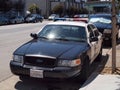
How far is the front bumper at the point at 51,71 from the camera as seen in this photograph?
8.18m

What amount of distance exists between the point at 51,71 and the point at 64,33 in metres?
2.31

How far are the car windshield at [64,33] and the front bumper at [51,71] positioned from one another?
1.63 m

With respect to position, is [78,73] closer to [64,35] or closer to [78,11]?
[64,35]

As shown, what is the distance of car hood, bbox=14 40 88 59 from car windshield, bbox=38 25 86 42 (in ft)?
1.46

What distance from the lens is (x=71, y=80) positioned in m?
9.46

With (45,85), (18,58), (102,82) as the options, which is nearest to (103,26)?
(102,82)

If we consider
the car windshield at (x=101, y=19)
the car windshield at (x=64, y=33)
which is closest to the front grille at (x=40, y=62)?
the car windshield at (x=64, y=33)

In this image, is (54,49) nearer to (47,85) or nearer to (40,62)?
(40,62)

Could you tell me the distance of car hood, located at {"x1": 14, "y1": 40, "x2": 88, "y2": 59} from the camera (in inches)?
339

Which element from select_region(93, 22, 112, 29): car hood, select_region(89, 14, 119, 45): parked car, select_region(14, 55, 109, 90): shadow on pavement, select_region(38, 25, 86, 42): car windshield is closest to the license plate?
select_region(14, 55, 109, 90): shadow on pavement

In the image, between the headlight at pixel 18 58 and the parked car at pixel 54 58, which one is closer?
the parked car at pixel 54 58

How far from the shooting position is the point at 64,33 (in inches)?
404

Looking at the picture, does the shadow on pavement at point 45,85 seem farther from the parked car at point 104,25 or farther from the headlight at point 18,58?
the parked car at point 104,25

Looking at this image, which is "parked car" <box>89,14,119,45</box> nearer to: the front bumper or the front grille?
the front bumper
